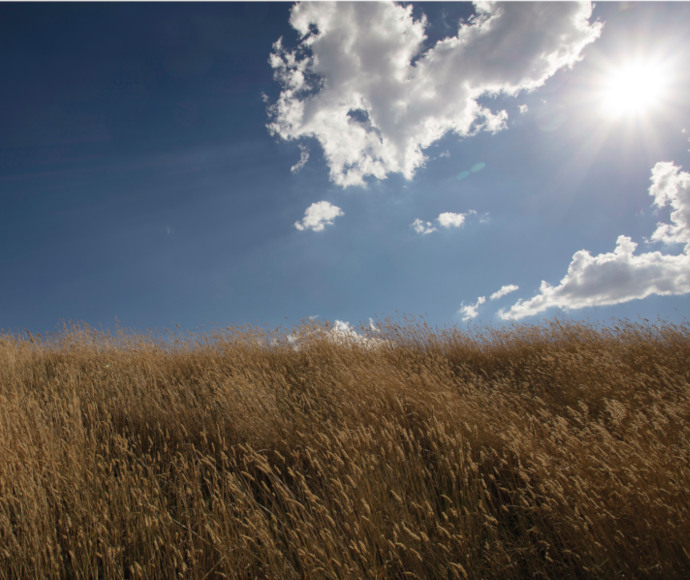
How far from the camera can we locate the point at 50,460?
3125mm

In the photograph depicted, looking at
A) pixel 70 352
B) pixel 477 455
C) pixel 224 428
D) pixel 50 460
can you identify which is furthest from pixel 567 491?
pixel 70 352

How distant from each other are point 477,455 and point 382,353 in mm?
4103

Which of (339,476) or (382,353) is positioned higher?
(382,353)

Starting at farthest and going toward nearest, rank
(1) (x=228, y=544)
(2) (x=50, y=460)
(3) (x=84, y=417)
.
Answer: (3) (x=84, y=417) → (2) (x=50, y=460) → (1) (x=228, y=544)

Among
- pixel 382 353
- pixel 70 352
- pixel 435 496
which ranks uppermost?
pixel 70 352

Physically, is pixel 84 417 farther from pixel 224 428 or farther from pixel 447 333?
pixel 447 333

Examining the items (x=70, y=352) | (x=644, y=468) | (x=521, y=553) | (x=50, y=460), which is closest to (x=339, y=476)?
(x=521, y=553)

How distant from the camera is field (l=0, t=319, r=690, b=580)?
81.2 inches

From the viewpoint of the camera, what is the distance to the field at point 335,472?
81.2 inches

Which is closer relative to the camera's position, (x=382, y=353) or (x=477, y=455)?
(x=477, y=455)

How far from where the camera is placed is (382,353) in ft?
23.9

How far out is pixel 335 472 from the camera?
2.75 metres

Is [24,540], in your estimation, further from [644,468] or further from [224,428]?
[644,468]

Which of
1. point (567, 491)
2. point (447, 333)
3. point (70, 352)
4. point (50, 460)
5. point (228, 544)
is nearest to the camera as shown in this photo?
point (228, 544)
